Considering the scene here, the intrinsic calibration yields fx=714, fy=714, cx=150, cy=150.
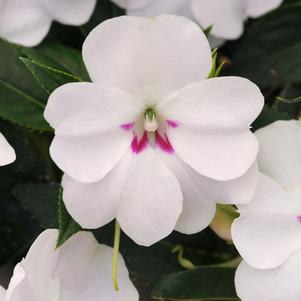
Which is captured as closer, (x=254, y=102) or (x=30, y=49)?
(x=254, y=102)

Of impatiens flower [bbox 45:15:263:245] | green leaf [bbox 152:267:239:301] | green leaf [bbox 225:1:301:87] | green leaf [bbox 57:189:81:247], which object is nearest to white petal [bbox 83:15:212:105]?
impatiens flower [bbox 45:15:263:245]

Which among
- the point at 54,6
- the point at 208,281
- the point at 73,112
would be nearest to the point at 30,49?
the point at 54,6

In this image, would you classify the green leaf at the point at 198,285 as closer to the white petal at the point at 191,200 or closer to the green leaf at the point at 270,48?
the white petal at the point at 191,200

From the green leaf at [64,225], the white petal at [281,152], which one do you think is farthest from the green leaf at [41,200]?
the white petal at [281,152]

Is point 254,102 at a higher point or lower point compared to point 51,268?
higher

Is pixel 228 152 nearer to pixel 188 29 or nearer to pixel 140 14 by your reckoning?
pixel 188 29

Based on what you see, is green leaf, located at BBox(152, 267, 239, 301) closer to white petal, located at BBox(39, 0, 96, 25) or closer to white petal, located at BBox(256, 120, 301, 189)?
white petal, located at BBox(256, 120, 301, 189)

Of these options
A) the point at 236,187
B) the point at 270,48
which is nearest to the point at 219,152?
the point at 236,187
